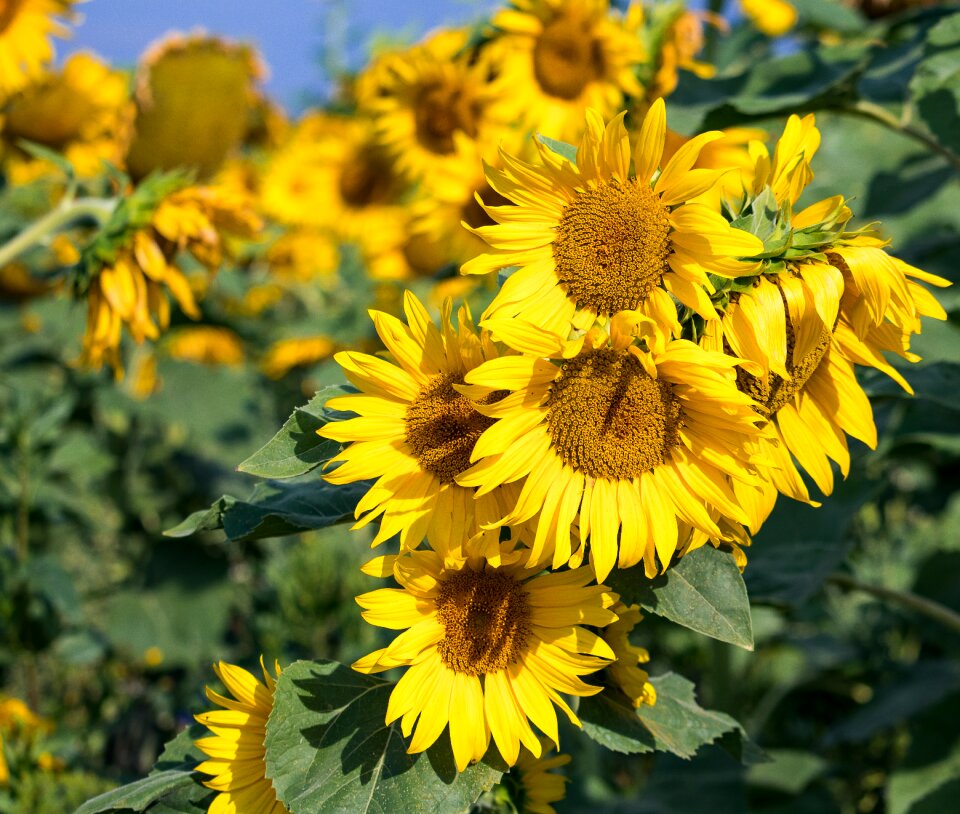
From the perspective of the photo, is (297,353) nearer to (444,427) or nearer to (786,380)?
(444,427)

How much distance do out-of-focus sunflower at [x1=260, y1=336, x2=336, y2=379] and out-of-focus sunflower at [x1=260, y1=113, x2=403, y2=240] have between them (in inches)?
22.9

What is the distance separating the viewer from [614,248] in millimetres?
871

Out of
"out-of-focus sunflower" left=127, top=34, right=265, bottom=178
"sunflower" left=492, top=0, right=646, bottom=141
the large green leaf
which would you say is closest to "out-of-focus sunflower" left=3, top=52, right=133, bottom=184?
"out-of-focus sunflower" left=127, top=34, right=265, bottom=178

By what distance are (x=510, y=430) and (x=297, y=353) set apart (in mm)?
2396

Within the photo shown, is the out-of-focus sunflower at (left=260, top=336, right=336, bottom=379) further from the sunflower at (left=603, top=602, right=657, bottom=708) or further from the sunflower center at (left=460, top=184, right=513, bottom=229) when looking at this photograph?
the sunflower at (left=603, top=602, right=657, bottom=708)

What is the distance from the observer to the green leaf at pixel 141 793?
0.94 meters

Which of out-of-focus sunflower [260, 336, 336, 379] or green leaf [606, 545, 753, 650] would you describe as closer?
green leaf [606, 545, 753, 650]

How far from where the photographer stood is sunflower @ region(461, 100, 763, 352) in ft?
2.72

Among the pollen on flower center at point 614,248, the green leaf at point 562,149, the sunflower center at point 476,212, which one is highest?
the sunflower center at point 476,212

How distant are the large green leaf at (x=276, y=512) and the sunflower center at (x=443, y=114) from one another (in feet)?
5.16

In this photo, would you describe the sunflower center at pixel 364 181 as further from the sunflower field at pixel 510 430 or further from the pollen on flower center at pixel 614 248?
the pollen on flower center at pixel 614 248

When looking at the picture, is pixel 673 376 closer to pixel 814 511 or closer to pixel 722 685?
pixel 814 511

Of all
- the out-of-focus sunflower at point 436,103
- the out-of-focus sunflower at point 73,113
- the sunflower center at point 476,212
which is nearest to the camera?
the sunflower center at point 476,212

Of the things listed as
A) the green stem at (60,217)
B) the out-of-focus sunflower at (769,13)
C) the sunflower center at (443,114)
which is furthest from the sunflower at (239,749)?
the out-of-focus sunflower at (769,13)
